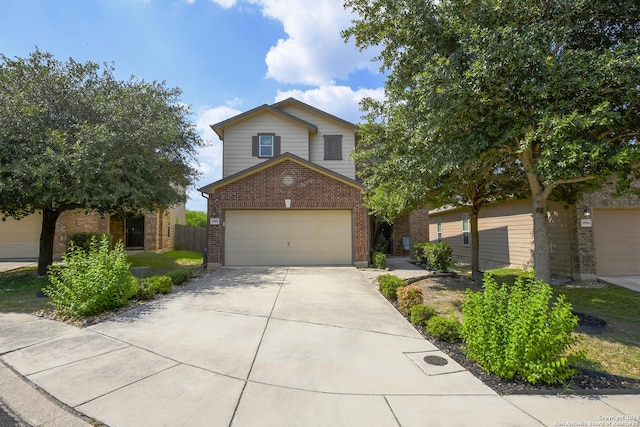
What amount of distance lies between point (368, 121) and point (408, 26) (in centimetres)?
292

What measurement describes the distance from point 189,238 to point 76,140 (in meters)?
14.3

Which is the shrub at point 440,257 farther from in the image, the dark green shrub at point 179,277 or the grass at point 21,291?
the grass at point 21,291

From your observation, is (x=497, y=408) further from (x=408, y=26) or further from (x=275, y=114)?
(x=275, y=114)

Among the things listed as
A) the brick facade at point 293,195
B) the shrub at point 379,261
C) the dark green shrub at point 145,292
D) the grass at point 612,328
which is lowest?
the grass at point 612,328

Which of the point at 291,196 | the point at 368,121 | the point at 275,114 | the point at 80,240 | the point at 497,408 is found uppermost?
the point at 275,114

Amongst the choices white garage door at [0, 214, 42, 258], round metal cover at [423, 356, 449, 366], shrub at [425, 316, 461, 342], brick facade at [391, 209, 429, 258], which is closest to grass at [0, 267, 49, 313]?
white garage door at [0, 214, 42, 258]

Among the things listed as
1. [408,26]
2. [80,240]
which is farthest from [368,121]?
[80,240]

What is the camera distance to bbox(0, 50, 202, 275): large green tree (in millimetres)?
8188

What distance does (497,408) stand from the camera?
3.10 meters

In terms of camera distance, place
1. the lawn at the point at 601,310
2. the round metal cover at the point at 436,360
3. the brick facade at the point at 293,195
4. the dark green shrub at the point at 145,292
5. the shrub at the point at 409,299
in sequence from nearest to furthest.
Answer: the round metal cover at the point at 436,360, the lawn at the point at 601,310, the shrub at the point at 409,299, the dark green shrub at the point at 145,292, the brick facade at the point at 293,195

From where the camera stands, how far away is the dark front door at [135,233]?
64.4 ft

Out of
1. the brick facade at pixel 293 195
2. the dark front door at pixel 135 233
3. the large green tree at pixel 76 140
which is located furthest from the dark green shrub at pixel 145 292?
the dark front door at pixel 135 233

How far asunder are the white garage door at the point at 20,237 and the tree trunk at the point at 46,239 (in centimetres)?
685

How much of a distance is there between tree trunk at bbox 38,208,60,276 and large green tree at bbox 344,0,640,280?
12.3 metres
